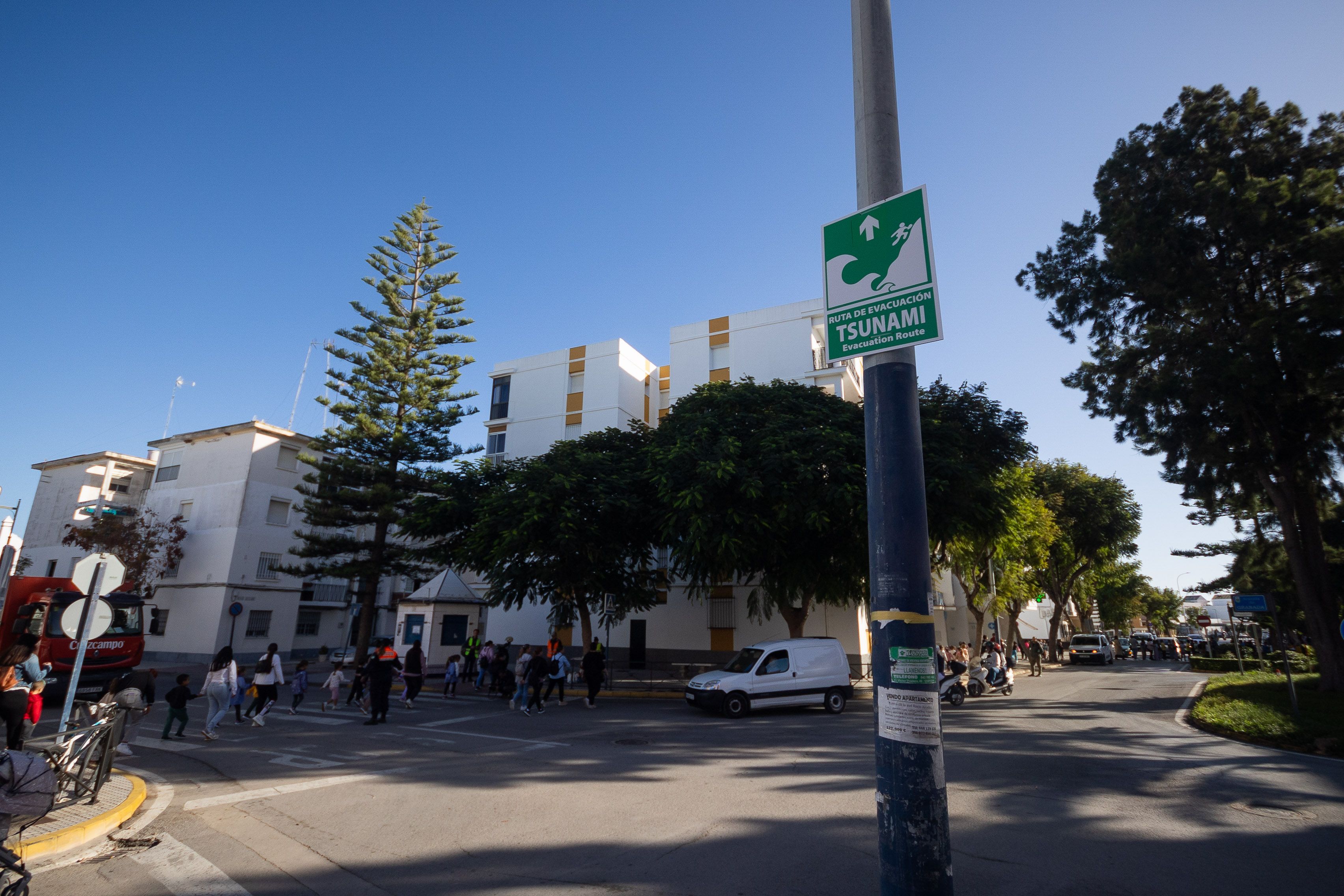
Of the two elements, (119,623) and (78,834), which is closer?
(78,834)

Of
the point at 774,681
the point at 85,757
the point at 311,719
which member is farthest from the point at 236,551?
the point at 85,757

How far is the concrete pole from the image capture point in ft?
9.73

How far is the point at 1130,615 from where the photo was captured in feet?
260

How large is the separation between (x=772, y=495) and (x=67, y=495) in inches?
1802

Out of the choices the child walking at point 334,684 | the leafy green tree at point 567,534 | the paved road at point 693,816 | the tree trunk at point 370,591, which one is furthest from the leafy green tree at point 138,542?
the paved road at point 693,816

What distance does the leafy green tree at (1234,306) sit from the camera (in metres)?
16.3

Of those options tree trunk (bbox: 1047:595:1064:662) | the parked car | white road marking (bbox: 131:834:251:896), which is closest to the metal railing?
white road marking (bbox: 131:834:251:896)

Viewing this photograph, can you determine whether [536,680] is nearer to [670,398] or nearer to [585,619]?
[585,619]

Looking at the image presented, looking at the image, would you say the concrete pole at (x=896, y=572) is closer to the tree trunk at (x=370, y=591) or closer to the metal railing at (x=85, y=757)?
the metal railing at (x=85, y=757)

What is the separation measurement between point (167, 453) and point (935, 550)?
4003 centimetres

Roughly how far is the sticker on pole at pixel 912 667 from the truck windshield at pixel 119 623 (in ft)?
65.3

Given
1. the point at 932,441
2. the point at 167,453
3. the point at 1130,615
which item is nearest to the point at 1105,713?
the point at 932,441

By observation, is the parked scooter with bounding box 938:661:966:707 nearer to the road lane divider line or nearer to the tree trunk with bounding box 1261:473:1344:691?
the tree trunk with bounding box 1261:473:1344:691

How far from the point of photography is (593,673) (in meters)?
17.7
